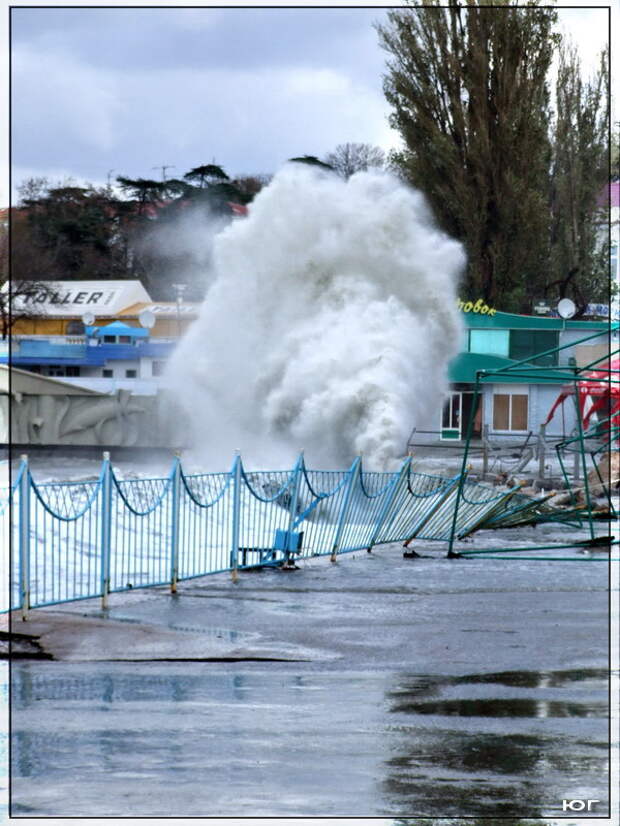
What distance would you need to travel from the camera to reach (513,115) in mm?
59031

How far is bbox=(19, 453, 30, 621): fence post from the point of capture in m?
12.6

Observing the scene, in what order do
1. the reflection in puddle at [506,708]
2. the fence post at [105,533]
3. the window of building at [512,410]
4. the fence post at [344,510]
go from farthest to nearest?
the window of building at [512,410], the fence post at [344,510], the fence post at [105,533], the reflection in puddle at [506,708]

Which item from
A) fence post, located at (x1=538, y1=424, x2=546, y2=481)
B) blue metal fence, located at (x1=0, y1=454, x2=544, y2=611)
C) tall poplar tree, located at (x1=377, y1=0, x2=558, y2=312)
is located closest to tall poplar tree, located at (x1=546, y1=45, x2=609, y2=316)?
tall poplar tree, located at (x1=377, y1=0, x2=558, y2=312)

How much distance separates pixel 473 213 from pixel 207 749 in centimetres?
5121

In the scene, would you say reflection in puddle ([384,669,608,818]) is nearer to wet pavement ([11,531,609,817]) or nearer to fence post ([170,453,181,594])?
wet pavement ([11,531,609,817])

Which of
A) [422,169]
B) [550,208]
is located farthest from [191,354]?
[550,208]

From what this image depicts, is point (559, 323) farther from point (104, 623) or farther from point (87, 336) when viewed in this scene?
point (104, 623)

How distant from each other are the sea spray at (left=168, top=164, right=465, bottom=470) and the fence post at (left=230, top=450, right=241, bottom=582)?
34.4m

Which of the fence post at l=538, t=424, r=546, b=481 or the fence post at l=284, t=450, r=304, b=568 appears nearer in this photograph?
the fence post at l=284, t=450, r=304, b=568

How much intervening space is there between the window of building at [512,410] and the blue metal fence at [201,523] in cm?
3334

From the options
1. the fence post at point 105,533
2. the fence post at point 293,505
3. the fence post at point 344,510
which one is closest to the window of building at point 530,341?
the fence post at point 344,510

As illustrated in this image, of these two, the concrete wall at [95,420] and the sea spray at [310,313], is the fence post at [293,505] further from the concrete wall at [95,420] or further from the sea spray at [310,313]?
the concrete wall at [95,420]

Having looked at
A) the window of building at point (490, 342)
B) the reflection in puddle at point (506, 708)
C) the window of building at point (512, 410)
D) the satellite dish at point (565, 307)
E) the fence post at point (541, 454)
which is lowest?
the reflection in puddle at point (506, 708)

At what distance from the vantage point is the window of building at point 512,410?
184 ft
